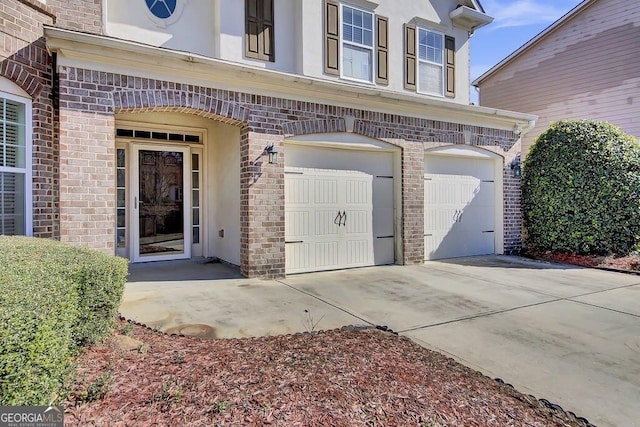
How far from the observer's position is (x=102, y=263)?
3229mm

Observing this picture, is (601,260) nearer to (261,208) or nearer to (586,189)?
(586,189)

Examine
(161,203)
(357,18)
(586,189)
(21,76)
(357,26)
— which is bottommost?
(161,203)

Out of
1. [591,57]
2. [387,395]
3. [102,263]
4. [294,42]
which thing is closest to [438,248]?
[294,42]

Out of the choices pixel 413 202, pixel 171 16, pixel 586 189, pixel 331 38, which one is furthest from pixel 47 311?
pixel 586 189

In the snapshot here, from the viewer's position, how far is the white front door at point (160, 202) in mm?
7359

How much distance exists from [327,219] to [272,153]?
1.68 meters

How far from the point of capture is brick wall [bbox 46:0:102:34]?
5766 millimetres

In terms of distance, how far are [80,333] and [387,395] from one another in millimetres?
2282

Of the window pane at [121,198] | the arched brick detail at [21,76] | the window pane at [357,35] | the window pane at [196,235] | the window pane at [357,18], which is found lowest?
the window pane at [196,235]

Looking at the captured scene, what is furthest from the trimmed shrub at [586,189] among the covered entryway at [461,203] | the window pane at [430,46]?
the window pane at [430,46]

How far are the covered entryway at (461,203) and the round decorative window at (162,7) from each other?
5770mm

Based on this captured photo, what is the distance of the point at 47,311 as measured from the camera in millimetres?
2225

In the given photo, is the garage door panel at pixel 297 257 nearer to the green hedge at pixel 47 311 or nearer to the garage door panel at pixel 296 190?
the garage door panel at pixel 296 190

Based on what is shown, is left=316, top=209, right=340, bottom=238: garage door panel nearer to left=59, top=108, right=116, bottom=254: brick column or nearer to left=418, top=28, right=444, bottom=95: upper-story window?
left=59, top=108, right=116, bottom=254: brick column
